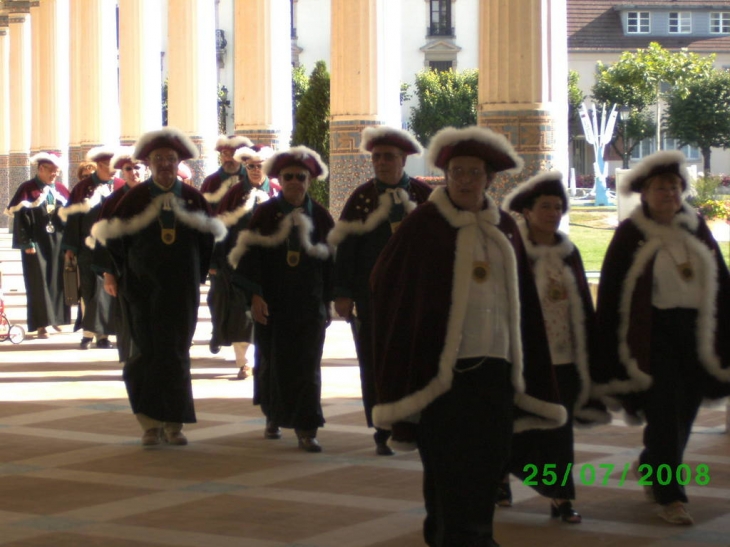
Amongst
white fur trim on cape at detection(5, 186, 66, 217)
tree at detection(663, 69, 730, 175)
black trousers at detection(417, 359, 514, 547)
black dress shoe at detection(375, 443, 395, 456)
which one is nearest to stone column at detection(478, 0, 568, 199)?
black dress shoe at detection(375, 443, 395, 456)

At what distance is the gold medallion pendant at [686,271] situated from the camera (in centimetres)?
712

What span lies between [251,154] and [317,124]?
10355 mm

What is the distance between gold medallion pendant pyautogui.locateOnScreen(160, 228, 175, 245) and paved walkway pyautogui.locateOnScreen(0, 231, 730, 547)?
1261 millimetres

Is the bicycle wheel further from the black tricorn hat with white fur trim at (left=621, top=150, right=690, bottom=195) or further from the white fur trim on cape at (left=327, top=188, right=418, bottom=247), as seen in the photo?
the black tricorn hat with white fur trim at (left=621, top=150, right=690, bottom=195)

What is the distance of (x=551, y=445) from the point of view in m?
7.00

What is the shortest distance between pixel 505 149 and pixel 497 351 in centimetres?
82

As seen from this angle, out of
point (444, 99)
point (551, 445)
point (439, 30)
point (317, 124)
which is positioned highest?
point (439, 30)

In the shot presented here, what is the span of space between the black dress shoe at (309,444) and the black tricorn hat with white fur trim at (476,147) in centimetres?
323

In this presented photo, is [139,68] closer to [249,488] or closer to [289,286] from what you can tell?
[289,286]

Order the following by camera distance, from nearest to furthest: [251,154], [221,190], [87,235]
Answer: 1. [251,154]
2. [221,190]
3. [87,235]

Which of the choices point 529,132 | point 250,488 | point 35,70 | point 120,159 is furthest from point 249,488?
point 35,70

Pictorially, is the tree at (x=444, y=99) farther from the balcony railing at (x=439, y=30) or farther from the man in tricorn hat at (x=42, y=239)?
the man in tricorn hat at (x=42, y=239)

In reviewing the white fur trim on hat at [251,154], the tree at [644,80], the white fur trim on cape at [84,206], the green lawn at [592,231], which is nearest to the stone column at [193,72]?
the white fur trim on cape at [84,206]

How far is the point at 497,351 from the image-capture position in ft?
19.2
